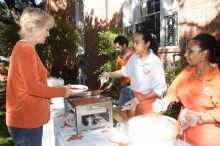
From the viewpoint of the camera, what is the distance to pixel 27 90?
2553mm

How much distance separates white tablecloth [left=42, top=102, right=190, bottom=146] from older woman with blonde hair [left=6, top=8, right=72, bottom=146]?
219 millimetres

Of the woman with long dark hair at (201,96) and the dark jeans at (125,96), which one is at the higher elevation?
the woman with long dark hair at (201,96)

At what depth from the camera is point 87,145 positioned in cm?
242

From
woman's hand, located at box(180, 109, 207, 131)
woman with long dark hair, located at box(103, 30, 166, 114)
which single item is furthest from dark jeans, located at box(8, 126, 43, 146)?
woman's hand, located at box(180, 109, 207, 131)

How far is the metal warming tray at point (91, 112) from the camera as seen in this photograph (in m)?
2.66

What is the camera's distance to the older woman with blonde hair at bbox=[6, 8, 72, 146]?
2.51 metres

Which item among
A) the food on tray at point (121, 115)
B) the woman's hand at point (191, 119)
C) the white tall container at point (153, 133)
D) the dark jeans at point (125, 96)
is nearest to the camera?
the white tall container at point (153, 133)

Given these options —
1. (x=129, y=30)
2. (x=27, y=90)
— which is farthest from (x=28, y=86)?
(x=129, y=30)

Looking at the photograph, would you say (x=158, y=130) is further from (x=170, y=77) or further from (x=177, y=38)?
(x=177, y=38)

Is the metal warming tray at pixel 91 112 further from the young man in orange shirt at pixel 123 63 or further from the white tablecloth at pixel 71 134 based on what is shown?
the young man in orange shirt at pixel 123 63

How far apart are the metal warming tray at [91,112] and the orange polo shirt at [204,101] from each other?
632 millimetres

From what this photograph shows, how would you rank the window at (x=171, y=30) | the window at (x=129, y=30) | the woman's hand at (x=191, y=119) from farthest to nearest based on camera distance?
the window at (x=129, y=30), the window at (x=171, y=30), the woman's hand at (x=191, y=119)

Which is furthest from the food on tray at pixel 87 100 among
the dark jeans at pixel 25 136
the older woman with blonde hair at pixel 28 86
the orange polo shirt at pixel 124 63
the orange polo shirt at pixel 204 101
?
the orange polo shirt at pixel 124 63

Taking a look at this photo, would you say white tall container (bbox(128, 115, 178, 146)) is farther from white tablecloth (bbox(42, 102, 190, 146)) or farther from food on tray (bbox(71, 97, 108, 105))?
food on tray (bbox(71, 97, 108, 105))
